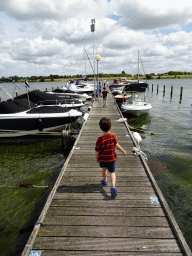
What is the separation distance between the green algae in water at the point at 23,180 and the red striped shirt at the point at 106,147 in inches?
117

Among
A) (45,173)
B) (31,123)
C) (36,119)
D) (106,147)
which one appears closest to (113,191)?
(106,147)

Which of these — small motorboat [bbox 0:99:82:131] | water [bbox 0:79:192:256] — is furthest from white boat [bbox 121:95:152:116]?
small motorboat [bbox 0:99:82:131]

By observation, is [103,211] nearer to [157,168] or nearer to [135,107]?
[157,168]

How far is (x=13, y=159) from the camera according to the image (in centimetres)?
896

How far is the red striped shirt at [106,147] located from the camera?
3582mm

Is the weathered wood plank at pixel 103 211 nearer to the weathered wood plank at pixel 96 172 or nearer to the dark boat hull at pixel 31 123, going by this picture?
the weathered wood plank at pixel 96 172

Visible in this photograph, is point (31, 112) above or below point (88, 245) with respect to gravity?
above

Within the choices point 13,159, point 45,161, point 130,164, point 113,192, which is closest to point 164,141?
point 130,164

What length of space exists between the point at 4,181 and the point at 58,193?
160 inches

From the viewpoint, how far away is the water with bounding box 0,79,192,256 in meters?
4.68

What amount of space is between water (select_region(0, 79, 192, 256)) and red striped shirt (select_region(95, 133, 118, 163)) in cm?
294

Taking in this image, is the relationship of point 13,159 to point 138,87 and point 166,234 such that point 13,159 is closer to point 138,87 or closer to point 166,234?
point 166,234

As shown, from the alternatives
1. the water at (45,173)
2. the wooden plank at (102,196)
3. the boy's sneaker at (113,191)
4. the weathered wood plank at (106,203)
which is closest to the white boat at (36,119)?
the water at (45,173)

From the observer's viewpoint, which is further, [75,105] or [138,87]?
[138,87]
